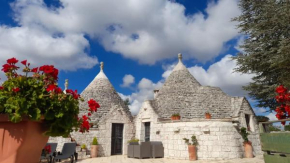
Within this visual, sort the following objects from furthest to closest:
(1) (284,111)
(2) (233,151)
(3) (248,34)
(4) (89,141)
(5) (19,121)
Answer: (4) (89,141), (3) (248,34), (2) (233,151), (1) (284,111), (5) (19,121)

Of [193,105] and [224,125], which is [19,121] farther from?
[193,105]

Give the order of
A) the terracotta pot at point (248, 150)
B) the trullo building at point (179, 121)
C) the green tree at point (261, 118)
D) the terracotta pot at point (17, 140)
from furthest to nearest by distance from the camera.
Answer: the green tree at point (261, 118)
the terracotta pot at point (248, 150)
the trullo building at point (179, 121)
the terracotta pot at point (17, 140)

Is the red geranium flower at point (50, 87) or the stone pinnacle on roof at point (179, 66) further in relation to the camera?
the stone pinnacle on roof at point (179, 66)

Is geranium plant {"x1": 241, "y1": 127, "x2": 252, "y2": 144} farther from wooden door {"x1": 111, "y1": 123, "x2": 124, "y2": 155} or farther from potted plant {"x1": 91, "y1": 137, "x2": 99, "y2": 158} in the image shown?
potted plant {"x1": 91, "y1": 137, "x2": 99, "y2": 158}

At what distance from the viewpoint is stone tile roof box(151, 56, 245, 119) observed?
16484mm

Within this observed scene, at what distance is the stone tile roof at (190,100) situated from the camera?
16484mm

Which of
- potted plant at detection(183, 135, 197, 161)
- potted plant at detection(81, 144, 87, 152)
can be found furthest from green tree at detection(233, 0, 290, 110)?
potted plant at detection(81, 144, 87, 152)

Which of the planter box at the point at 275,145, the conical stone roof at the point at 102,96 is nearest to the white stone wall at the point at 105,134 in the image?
the conical stone roof at the point at 102,96

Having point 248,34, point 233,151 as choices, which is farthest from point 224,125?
point 248,34

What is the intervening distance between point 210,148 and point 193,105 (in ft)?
16.2

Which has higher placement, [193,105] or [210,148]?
[193,105]

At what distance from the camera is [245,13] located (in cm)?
1434

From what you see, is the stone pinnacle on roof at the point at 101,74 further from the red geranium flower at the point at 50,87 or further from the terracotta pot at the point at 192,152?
the red geranium flower at the point at 50,87

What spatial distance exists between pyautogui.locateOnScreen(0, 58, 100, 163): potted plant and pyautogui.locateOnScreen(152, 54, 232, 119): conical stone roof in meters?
14.3
